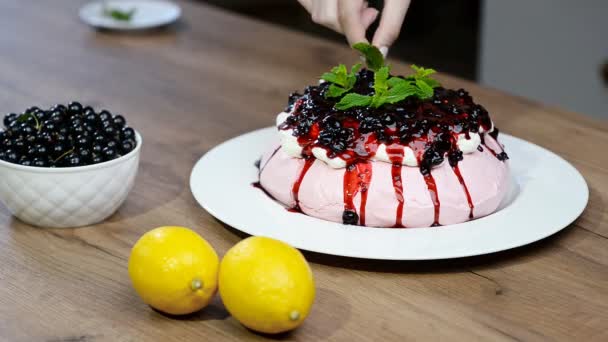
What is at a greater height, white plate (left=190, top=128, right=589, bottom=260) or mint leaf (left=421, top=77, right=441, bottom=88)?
mint leaf (left=421, top=77, right=441, bottom=88)

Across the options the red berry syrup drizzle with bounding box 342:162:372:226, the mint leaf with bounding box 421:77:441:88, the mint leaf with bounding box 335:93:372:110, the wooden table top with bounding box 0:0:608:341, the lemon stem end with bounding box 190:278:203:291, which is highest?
the mint leaf with bounding box 421:77:441:88

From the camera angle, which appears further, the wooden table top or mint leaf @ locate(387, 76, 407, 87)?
mint leaf @ locate(387, 76, 407, 87)

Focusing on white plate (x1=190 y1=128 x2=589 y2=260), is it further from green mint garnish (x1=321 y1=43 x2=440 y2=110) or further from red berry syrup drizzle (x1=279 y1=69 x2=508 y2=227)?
green mint garnish (x1=321 y1=43 x2=440 y2=110)

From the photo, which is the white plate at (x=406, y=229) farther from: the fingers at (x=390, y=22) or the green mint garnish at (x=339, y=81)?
the fingers at (x=390, y=22)

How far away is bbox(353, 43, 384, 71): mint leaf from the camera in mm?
1733

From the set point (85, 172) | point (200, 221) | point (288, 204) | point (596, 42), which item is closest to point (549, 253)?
point (288, 204)

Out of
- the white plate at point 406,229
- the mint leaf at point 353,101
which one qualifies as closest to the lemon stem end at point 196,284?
the white plate at point 406,229

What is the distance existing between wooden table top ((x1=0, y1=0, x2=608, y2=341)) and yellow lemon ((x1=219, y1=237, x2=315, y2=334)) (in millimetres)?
76

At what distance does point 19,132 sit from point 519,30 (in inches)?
116

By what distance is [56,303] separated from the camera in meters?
1.39

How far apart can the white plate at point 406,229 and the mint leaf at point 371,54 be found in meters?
0.33

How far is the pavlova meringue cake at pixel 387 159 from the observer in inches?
62.8

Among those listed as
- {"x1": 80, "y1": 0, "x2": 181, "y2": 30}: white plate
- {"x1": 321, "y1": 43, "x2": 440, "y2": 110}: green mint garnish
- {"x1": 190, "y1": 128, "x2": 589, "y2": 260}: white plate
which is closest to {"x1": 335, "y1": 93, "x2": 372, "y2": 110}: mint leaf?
{"x1": 321, "y1": 43, "x2": 440, "y2": 110}: green mint garnish

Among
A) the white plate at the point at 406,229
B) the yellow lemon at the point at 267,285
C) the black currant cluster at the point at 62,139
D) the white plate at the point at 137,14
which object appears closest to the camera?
the yellow lemon at the point at 267,285
